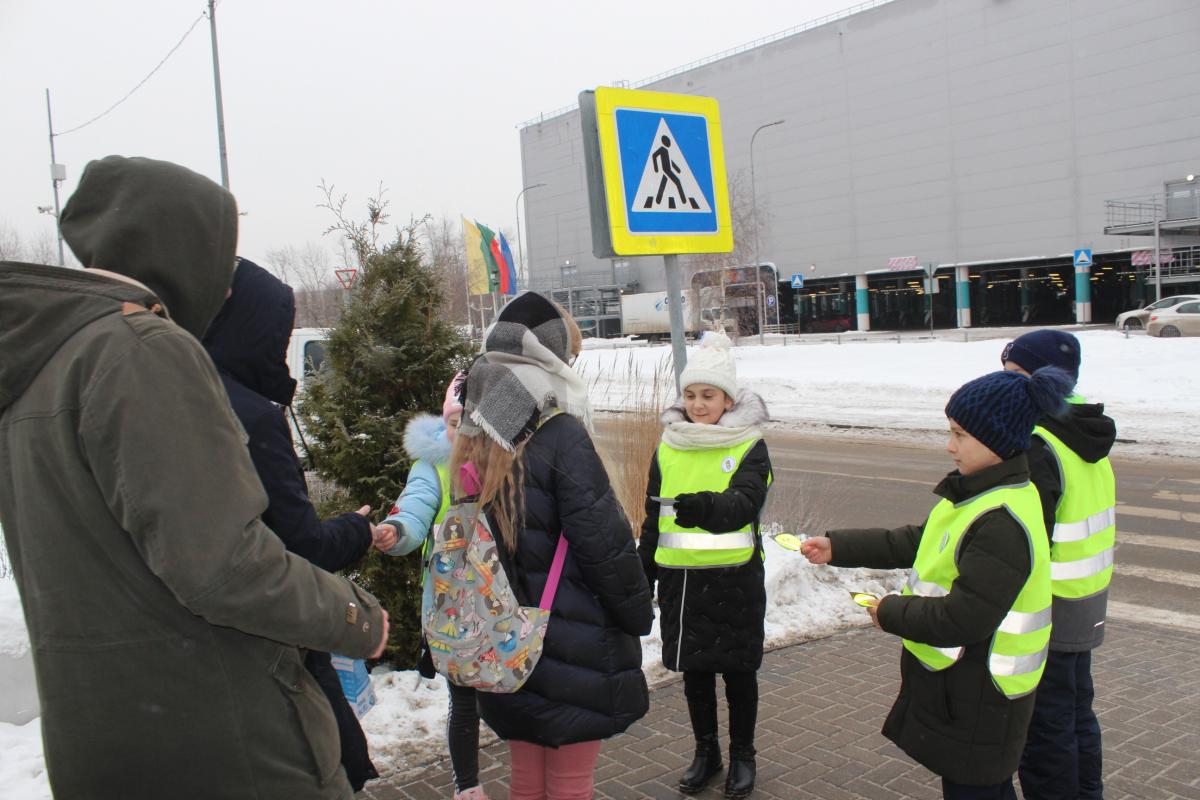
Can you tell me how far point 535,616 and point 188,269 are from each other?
4.53 feet

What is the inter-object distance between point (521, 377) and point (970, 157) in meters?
53.3

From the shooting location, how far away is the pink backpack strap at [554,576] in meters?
2.65

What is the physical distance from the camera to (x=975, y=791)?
102 inches

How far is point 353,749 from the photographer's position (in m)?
2.16

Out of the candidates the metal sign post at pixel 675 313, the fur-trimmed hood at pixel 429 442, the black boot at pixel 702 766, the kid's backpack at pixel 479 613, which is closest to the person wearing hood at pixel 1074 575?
the black boot at pixel 702 766

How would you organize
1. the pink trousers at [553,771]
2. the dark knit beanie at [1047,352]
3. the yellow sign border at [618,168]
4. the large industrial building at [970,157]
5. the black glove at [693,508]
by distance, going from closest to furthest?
the pink trousers at [553,771] → the black glove at [693,508] → the dark knit beanie at [1047,352] → the yellow sign border at [618,168] → the large industrial building at [970,157]

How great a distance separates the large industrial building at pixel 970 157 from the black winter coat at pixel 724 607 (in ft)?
117

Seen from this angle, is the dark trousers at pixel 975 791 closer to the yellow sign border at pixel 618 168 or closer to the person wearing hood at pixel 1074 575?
the person wearing hood at pixel 1074 575

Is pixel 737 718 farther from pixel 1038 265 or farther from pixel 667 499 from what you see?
pixel 1038 265

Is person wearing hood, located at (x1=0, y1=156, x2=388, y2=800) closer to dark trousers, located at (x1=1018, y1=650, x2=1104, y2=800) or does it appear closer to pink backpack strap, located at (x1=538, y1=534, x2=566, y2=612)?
pink backpack strap, located at (x1=538, y1=534, x2=566, y2=612)

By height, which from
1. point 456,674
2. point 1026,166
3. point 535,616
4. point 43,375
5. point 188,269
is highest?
point 1026,166

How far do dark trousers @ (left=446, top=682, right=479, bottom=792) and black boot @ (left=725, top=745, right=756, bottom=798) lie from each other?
99 centimetres

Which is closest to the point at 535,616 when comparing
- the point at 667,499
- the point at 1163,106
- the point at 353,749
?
the point at 353,749

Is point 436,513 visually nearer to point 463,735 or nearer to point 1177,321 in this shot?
point 463,735
